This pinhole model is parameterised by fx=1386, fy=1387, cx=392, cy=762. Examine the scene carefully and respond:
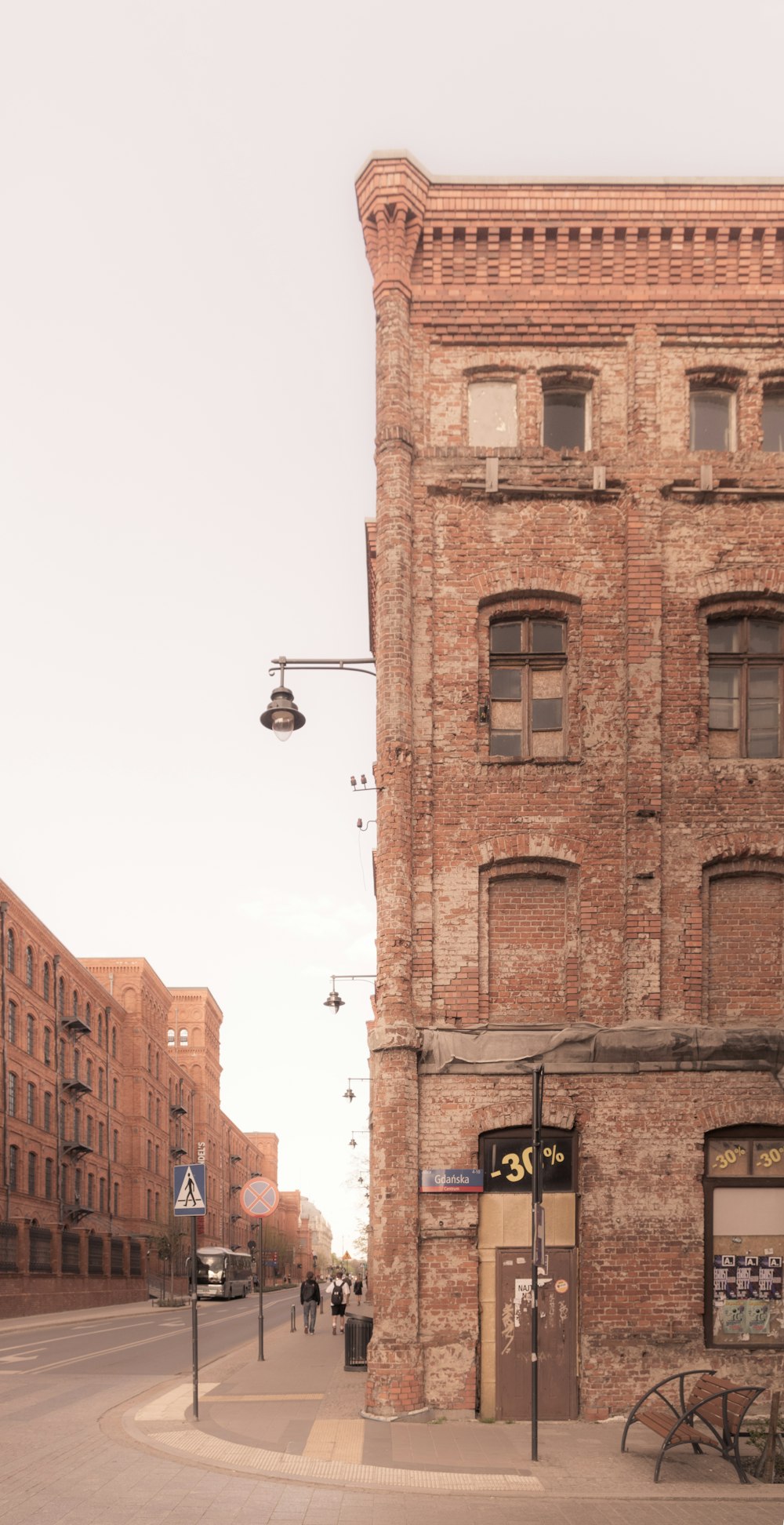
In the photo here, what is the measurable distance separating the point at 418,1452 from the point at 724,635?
10.8m

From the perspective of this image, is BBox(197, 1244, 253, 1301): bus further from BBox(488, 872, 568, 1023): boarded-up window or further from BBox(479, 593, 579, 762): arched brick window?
BBox(479, 593, 579, 762): arched brick window

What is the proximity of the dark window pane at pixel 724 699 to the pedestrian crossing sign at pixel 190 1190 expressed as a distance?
344 inches

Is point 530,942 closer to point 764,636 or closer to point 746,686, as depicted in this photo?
point 746,686

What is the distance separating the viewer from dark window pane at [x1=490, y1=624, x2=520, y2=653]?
18.9 metres

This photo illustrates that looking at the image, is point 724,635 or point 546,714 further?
point 724,635

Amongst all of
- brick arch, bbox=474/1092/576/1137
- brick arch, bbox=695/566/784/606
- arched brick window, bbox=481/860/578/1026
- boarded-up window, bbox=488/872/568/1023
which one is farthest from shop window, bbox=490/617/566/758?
brick arch, bbox=474/1092/576/1137

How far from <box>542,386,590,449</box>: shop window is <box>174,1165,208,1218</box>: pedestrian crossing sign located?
1069 cm

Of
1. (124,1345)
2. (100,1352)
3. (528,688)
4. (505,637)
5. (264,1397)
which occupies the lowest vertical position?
(124,1345)

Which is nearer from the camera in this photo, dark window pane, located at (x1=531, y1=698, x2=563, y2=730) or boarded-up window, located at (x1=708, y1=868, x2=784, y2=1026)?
boarded-up window, located at (x1=708, y1=868, x2=784, y2=1026)

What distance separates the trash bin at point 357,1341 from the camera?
21922 mm

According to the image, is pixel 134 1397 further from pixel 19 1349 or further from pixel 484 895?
pixel 19 1349

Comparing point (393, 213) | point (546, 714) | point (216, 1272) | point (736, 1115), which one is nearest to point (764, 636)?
point (546, 714)

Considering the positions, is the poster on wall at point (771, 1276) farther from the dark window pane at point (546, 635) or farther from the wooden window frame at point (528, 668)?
the dark window pane at point (546, 635)

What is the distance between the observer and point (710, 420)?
63.8 ft
